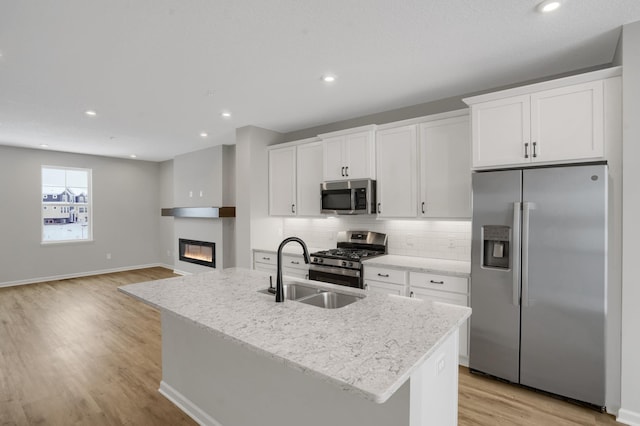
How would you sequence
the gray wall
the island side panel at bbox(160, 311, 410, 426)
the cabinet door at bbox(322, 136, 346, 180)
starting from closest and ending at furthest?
the island side panel at bbox(160, 311, 410, 426) → the cabinet door at bbox(322, 136, 346, 180) → the gray wall

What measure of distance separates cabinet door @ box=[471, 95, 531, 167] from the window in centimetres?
773

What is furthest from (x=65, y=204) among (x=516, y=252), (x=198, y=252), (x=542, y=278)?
(x=542, y=278)

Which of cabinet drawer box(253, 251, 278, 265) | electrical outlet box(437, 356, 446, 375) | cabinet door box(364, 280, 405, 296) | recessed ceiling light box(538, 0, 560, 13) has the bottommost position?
cabinet door box(364, 280, 405, 296)

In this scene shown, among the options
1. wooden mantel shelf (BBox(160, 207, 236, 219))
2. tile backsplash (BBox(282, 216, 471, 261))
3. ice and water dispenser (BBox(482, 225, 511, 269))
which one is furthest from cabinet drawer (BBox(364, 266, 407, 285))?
wooden mantel shelf (BBox(160, 207, 236, 219))

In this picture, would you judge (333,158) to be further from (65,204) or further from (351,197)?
(65,204)

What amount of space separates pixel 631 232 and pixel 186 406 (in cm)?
332

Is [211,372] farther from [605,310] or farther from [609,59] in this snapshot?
[609,59]

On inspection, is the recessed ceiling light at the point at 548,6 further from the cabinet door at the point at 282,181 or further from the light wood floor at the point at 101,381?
the cabinet door at the point at 282,181

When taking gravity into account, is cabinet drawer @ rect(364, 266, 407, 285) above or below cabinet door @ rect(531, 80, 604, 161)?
below

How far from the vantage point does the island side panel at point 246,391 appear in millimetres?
1415

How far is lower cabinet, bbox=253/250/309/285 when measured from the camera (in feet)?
13.5

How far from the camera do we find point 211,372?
2.10 meters

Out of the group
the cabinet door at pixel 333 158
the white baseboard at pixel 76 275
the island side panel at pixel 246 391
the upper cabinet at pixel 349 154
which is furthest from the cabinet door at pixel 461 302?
the white baseboard at pixel 76 275

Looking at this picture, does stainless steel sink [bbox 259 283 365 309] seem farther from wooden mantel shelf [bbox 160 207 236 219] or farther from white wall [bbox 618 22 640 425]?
wooden mantel shelf [bbox 160 207 236 219]
